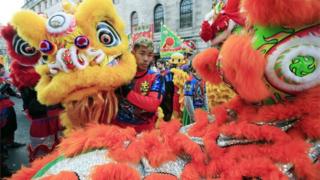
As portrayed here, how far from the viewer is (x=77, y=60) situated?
168cm

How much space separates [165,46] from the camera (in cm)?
968

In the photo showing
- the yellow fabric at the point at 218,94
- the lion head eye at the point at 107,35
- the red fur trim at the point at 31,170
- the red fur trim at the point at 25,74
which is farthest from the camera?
the red fur trim at the point at 25,74

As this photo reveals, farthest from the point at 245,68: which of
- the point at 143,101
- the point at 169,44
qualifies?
the point at 169,44

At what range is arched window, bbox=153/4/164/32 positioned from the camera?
767 inches

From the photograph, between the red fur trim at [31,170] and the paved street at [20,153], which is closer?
the red fur trim at [31,170]

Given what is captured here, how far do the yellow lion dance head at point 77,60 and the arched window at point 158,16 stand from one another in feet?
58.9

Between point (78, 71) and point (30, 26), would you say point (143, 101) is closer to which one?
point (78, 71)

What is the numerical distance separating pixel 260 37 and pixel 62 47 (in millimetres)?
1062

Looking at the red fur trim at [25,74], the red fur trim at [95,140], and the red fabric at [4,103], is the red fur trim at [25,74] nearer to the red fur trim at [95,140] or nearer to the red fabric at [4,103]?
the red fabric at [4,103]

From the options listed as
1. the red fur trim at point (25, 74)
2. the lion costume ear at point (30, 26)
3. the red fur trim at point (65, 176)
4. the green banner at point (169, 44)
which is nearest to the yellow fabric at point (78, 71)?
the lion costume ear at point (30, 26)

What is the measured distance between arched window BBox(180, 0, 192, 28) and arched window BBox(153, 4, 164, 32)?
5.83ft

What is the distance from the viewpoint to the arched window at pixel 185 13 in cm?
1742

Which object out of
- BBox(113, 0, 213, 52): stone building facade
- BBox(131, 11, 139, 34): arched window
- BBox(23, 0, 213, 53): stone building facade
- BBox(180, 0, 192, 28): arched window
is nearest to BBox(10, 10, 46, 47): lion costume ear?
BBox(113, 0, 213, 52): stone building facade

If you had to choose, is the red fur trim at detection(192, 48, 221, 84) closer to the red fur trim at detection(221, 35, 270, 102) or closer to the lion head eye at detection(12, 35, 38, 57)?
the red fur trim at detection(221, 35, 270, 102)
